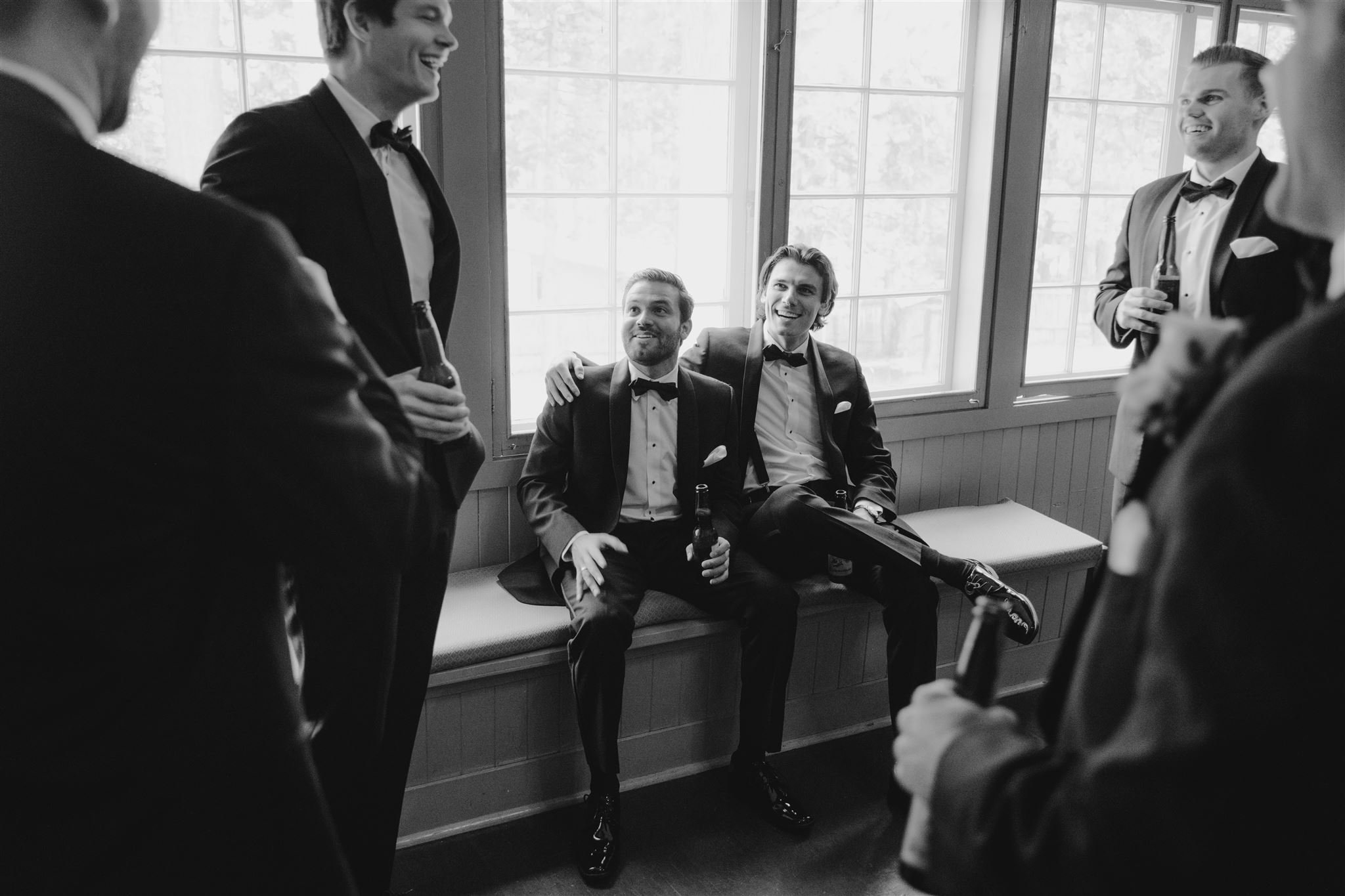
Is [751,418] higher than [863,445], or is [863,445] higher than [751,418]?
[751,418]

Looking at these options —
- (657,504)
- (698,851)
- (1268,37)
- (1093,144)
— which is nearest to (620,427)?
(657,504)

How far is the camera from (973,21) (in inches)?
150

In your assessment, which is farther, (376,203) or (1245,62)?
(1245,62)

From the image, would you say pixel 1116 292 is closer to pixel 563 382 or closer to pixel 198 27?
pixel 563 382

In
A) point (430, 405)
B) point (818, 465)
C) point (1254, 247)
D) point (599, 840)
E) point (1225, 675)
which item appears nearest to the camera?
point (1225, 675)

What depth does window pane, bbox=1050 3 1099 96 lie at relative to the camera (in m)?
3.91

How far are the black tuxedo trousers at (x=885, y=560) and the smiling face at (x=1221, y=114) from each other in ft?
4.84

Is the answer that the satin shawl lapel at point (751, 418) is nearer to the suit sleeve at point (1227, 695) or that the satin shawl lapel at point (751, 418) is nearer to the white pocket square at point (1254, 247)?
the white pocket square at point (1254, 247)

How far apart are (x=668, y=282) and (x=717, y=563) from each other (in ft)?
2.70

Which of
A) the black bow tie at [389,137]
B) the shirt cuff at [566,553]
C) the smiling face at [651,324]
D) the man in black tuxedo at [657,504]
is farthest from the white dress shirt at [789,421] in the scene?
the black bow tie at [389,137]

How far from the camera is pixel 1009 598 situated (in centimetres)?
303

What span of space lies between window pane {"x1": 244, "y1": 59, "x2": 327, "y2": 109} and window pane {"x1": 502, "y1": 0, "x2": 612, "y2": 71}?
0.54 meters

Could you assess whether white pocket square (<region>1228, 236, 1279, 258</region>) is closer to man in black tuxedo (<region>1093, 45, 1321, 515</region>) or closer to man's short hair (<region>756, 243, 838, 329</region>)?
man in black tuxedo (<region>1093, 45, 1321, 515</region>)

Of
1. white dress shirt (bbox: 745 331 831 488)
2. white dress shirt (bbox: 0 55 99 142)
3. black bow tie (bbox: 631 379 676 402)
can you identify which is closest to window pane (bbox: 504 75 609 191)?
black bow tie (bbox: 631 379 676 402)
